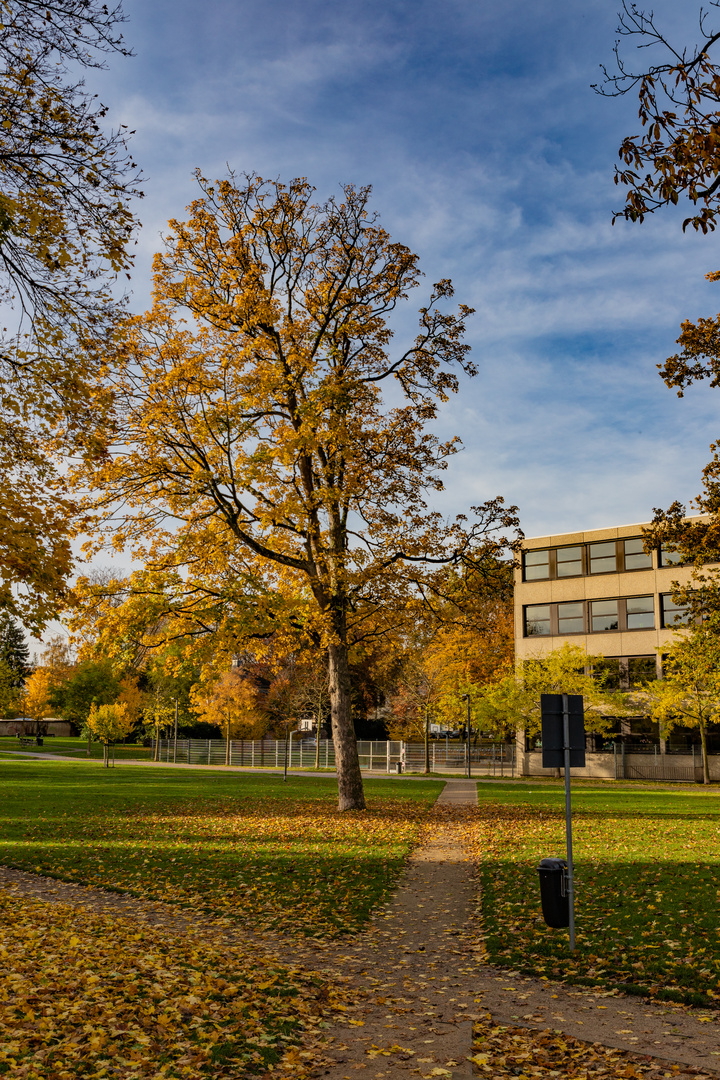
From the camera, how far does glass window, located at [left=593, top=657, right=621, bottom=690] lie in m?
41.2

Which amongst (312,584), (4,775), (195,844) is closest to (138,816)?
(195,844)

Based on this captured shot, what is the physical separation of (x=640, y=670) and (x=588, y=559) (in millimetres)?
6587

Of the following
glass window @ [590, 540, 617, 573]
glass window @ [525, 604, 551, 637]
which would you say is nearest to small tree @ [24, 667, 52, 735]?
glass window @ [525, 604, 551, 637]

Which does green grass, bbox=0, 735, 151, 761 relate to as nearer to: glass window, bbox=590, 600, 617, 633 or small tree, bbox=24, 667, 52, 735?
small tree, bbox=24, 667, 52, 735

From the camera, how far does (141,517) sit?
1839 centimetres

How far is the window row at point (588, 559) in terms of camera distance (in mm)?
42594

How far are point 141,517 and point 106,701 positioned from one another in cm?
4188

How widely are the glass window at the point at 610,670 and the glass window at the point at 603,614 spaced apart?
1755 millimetres

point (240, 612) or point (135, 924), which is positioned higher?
point (240, 612)

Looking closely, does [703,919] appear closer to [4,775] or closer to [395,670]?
[4,775]

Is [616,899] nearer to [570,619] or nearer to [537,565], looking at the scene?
[570,619]

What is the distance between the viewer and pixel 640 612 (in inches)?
1666

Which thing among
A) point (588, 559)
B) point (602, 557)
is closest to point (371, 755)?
point (588, 559)

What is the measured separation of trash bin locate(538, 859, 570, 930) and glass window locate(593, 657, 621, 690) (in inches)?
1351
